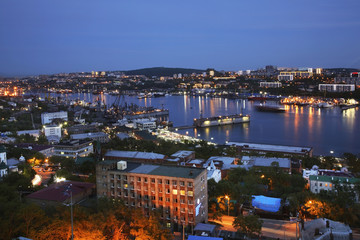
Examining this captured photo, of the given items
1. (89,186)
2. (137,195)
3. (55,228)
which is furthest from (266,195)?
(55,228)

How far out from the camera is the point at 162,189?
4266 mm

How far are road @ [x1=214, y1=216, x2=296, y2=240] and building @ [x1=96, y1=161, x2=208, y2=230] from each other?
0.30 meters

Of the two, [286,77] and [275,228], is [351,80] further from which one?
[275,228]

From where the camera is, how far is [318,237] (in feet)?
11.9

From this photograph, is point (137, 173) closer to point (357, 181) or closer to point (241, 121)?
point (357, 181)

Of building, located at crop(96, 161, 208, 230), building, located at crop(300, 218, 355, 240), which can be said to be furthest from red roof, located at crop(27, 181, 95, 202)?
building, located at crop(300, 218, 355, 240)

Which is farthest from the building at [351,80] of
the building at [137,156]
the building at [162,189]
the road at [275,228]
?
the building at [162,189]

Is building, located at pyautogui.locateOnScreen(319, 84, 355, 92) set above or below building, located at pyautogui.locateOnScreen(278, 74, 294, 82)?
below

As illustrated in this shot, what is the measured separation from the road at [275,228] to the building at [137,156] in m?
3.27

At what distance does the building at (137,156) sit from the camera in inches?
296

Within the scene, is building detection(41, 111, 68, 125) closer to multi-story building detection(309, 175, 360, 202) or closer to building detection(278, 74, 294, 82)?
multi-story building detection(309, 175, 360, 202)

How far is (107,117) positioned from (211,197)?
1542cm

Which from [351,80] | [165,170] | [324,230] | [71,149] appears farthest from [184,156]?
[351,80]

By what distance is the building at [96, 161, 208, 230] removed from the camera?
415cm
